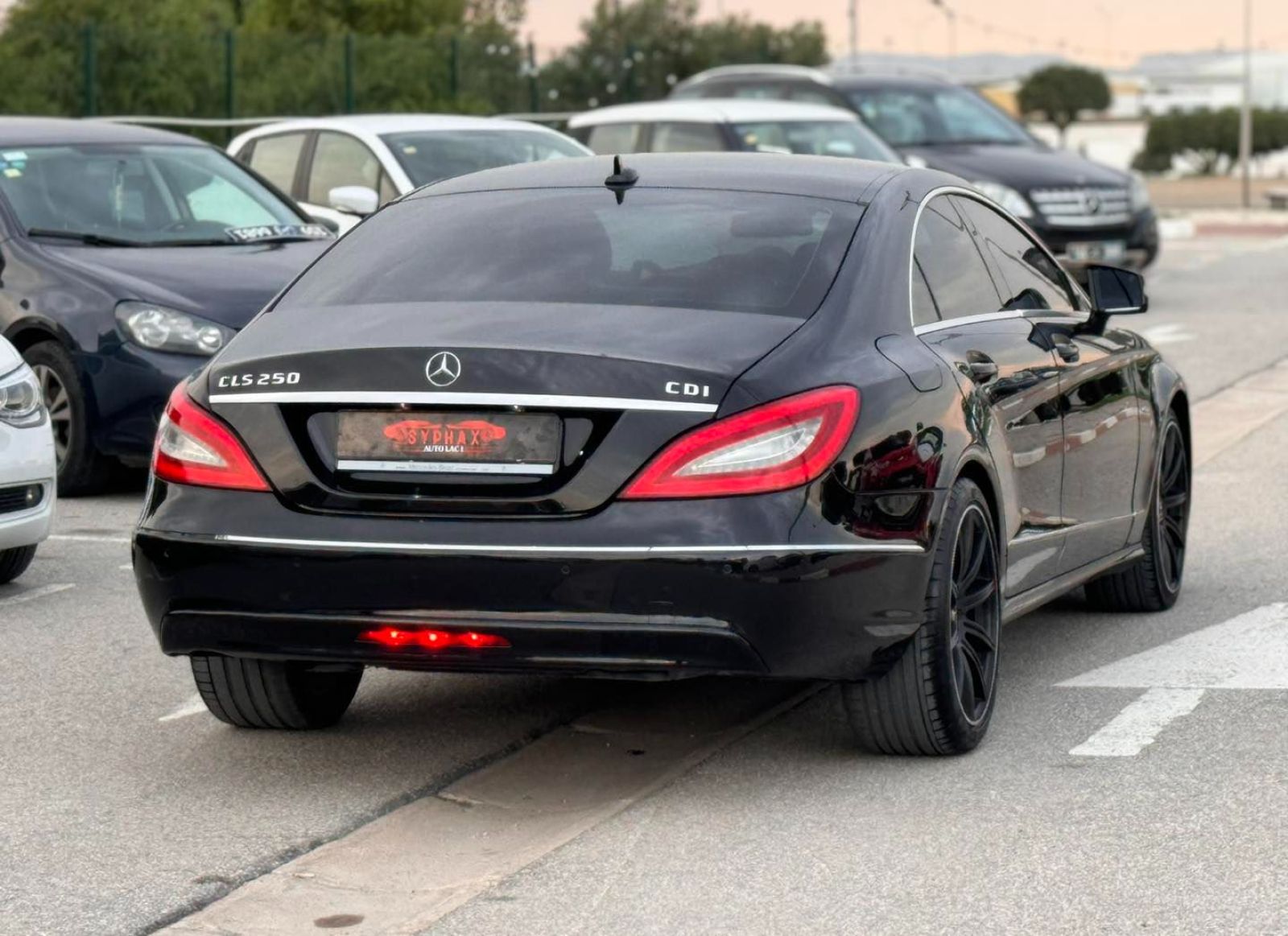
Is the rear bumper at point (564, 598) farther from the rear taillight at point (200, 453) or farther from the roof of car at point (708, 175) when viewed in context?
the roof of car at point (708, 175)

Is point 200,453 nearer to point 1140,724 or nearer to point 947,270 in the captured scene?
point 947,270

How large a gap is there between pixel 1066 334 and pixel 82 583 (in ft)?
11.5

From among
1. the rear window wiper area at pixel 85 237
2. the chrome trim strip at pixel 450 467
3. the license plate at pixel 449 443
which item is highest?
the rear window wiper area at pixel 85 237

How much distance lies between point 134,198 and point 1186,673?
624cm

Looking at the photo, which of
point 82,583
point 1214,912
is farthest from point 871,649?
point 82,583

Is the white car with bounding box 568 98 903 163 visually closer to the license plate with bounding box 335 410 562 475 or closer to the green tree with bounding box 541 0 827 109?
the license plate with bounding box 335 410 562 475

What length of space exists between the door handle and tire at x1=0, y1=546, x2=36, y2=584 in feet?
11.9

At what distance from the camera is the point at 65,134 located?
11891 millimetres

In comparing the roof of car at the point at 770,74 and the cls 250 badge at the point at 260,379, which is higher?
the roof of car at the point at 770,74

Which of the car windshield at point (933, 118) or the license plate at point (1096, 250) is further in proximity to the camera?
the car windshield at point (933, 118)

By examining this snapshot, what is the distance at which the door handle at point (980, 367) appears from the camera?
20.6ft

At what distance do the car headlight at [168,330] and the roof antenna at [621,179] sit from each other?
4.10 m

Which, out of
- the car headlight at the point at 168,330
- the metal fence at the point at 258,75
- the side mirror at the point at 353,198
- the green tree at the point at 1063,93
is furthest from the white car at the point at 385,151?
the green tree at the point at 1063,93

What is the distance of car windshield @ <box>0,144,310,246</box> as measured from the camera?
1136cm
